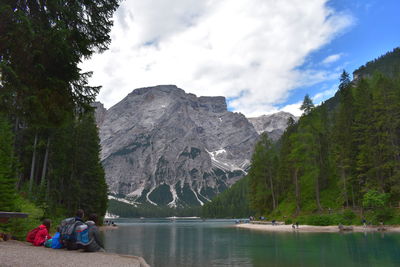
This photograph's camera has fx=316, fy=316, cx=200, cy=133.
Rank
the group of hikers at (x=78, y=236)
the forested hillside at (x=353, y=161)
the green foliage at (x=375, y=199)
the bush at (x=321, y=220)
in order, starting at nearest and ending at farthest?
the group of hikers at (x=78, y=236)
the green foliage at (x=375, y=199)
the forested hillside at (x=353, y=161)
the bush at (x=321, y=220)

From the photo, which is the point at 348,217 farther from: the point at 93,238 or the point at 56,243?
the point at 56,243

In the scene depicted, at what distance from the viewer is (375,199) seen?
45.4 m

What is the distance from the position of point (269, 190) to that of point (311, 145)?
23604mm

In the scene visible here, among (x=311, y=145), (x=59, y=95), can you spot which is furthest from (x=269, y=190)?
(x=59, y=95)

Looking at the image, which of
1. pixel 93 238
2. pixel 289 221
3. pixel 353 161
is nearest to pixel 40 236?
pixel 93 238

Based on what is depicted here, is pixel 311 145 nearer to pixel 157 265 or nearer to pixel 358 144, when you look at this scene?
pixel 358 144

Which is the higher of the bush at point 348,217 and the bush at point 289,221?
the bush at point 348,217

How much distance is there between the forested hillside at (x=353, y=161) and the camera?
4831cm

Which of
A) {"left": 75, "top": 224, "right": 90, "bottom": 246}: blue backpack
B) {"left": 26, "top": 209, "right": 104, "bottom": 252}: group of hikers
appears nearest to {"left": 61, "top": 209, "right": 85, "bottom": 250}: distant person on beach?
{"left": 26, "top": 209, "right": 104, "bottom": 252}: group of hikers

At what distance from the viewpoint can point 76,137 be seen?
49.6 m

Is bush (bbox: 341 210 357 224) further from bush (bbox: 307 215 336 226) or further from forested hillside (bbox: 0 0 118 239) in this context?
forested hillside (bbox: 0 0 118 239)

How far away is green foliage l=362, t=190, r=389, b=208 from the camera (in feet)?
149

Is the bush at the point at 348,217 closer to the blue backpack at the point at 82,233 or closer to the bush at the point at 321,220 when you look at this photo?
the bush at the point at 321,220

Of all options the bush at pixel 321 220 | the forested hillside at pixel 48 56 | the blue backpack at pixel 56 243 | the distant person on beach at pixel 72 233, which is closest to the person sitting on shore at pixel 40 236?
the blue backpack at pixel 56 243
